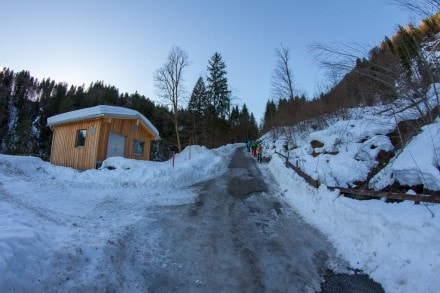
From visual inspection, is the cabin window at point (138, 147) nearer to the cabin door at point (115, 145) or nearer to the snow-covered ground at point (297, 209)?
the cabin door at point (115, 145)

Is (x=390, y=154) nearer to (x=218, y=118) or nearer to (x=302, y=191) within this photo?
(x=302, y=191)

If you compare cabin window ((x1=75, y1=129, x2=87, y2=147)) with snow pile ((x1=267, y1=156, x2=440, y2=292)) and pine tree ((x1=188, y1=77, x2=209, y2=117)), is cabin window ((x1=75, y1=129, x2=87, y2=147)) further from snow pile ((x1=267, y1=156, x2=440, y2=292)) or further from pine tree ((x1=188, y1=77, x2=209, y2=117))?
pine tree ((x1=188, y1=77, x2=209, y2=117))

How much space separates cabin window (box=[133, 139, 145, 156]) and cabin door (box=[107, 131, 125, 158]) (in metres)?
1.48

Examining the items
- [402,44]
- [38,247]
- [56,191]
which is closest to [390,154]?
[402,44]

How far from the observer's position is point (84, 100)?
196 ft

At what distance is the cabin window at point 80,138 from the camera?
18.0 m

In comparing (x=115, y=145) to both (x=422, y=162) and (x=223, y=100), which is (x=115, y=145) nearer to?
(x=422, y=162)

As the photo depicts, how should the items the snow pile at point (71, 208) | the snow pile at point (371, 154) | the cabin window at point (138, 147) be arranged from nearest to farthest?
the snow pile at point (71, 208)
the snow pile at point (371, 154)
the cabin window at point (138, 147)

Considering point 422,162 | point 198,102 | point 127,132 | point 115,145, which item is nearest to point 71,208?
point 422,162

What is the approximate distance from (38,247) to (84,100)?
61983mm

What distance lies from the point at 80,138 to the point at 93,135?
148cm

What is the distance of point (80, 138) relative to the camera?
18266 millimetres

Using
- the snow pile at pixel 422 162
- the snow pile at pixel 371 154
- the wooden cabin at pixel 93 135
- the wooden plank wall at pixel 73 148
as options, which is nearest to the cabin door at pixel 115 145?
the wooden cabin at pixel 93 135

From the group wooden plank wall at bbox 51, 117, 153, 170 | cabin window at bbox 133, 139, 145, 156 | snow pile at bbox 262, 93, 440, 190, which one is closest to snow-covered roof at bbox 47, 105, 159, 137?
wooden plank wall at bbox 51, 117, 153, 170
